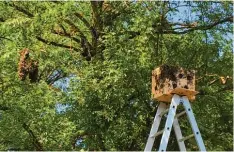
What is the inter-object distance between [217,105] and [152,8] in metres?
1.03

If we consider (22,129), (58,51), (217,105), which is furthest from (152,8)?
(22,129)

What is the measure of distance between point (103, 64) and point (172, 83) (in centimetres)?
98

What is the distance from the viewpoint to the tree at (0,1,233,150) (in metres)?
3.38

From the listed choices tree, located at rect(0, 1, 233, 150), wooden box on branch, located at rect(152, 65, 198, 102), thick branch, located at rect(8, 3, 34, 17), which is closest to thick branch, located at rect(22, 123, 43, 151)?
tree, located at rect(0, 1, 233, 150)

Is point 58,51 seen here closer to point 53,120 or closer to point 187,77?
point 53,120

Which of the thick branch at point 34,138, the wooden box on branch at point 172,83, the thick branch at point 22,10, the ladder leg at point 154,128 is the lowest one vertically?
the thick branch at point 34,138

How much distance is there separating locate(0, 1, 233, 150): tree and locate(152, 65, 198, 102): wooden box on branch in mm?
687

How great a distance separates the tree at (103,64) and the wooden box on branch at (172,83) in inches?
27.1

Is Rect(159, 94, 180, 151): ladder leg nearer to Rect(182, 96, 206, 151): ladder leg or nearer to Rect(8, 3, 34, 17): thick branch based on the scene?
Rect(182, 96, 206, 151): ladder leg

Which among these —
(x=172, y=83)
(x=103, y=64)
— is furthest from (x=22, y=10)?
(x=172, y=83)

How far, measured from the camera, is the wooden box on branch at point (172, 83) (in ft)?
8.20

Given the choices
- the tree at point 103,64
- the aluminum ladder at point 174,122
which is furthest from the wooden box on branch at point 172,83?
the tree at point 103,64

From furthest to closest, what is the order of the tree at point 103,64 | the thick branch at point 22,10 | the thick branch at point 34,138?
1. the thick branch at point 22,10
2. the thick branch at point 34,138
3. the tree at point 103,64

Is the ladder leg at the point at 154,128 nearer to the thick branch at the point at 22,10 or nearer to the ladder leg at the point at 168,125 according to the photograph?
the ladder leg at the point at 168,125
